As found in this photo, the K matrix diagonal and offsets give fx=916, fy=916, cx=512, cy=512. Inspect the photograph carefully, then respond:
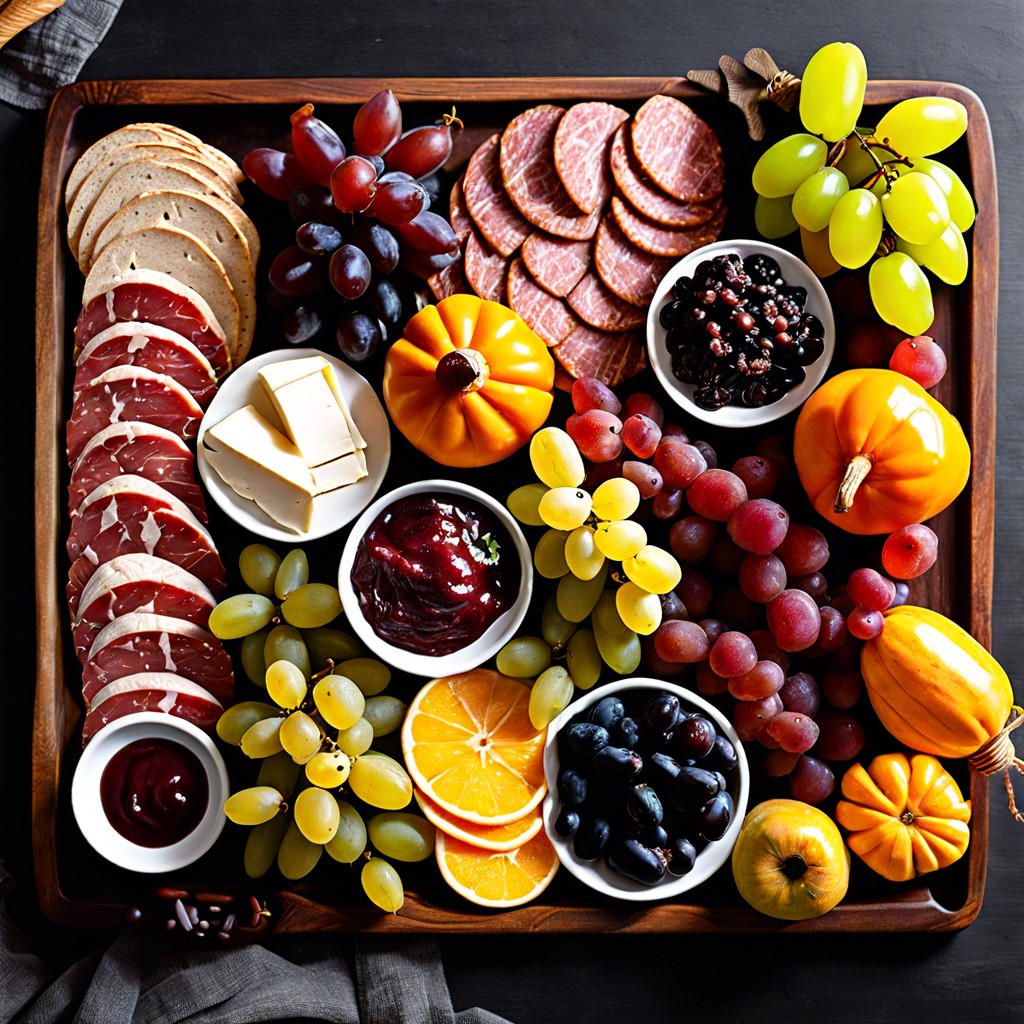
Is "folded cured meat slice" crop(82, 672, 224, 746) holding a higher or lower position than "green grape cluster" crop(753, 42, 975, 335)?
lower

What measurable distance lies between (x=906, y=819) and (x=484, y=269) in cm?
117

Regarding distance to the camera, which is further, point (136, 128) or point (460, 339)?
point (136, 128)

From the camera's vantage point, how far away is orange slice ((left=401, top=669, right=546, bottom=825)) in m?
1.47

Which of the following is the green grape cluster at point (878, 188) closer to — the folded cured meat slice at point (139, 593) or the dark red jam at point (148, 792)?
the folded cured meat slice at point (139, 593)

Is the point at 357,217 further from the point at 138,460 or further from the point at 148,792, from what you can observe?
the point at 148,792

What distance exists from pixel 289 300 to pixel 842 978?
5.05 feet

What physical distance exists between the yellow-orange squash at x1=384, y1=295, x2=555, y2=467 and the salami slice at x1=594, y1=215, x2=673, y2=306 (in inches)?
7.1

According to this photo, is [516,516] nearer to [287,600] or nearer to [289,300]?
[287,600]

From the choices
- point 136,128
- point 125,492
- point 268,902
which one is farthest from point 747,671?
point 136,128

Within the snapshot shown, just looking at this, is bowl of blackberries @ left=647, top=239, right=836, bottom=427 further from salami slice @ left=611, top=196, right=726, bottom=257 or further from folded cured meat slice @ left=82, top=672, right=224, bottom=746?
folded cured meat slice @ left=82, top=672, right=224, bottom=746

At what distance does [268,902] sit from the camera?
1571mm

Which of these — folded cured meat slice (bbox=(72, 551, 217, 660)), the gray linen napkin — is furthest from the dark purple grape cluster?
the gray linen napkin

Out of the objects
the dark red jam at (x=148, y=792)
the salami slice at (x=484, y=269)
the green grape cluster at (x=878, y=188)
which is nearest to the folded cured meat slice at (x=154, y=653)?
the dark red jam at (x=148, y=792)

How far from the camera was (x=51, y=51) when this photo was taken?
1.65 metres
